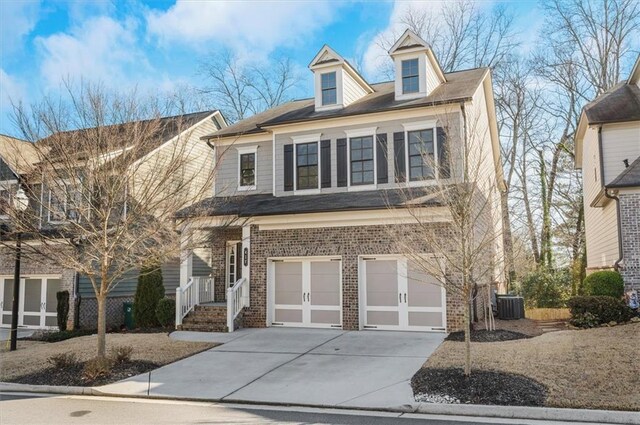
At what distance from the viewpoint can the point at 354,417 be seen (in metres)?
7.42

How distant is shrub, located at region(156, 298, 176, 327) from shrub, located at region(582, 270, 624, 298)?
12.4 metres

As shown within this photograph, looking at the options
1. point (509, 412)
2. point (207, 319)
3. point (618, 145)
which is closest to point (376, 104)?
point (618, 145)

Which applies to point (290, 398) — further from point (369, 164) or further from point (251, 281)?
point (369, 164)

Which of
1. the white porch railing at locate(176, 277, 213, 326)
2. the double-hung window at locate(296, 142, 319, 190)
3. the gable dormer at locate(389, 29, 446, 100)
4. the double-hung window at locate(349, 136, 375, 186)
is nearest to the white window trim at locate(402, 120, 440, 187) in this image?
the double-hung window at locate(349, 136, 375, 186)

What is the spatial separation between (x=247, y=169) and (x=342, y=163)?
13.0 ft

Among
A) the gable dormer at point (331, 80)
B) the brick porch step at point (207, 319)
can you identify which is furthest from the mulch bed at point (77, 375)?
the gable dormer at point (331, 80)

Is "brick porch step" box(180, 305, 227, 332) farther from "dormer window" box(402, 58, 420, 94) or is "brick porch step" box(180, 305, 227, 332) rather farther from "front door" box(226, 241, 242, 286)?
"dormer window" box(402, 58, 420, 94)

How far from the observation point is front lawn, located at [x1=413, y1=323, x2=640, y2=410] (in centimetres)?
753

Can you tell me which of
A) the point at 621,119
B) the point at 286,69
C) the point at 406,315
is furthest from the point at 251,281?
the point at 286,69

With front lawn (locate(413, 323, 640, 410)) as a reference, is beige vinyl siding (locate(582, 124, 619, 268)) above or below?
above

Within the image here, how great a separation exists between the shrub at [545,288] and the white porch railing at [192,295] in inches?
569

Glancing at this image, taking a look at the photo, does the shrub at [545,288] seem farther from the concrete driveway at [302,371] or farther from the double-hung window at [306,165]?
the double-hung window at [306,165]

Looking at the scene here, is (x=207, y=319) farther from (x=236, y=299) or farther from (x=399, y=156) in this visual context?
(x=399, y=156)

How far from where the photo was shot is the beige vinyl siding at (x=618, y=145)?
16906 millimetres
